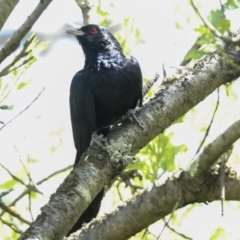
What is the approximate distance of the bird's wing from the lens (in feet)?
17.7

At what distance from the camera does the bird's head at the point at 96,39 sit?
19.5ft

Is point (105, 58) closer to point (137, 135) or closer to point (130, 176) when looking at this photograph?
point (130, 176)

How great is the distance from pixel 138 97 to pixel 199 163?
6.97 feet

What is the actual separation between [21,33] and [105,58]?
2.43 meters

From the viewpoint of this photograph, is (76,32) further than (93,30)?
Yes

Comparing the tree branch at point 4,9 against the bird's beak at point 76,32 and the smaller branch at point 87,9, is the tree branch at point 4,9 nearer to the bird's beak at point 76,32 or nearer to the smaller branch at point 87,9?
the smaller branch at point 87,9

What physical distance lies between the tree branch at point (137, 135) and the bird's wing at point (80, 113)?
98 centimetres

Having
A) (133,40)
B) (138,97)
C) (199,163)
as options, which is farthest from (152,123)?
(133,40)

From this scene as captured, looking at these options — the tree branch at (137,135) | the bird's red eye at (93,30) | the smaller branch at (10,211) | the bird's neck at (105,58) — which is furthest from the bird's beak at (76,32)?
the smaller branch at (10,211)

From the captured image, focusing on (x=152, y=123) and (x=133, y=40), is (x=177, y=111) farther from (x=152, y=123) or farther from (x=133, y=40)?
(x=133, y=40)

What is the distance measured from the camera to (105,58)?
5.81 metres

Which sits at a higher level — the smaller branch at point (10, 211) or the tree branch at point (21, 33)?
the tree branch at point (21, 33)

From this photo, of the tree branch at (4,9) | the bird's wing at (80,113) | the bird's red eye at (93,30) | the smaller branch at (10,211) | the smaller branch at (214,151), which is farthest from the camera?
the bird's red eye at (93,30)

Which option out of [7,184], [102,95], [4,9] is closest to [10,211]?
[7,184]
